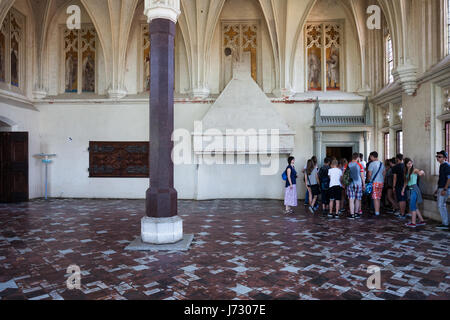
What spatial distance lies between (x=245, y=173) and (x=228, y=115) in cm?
265

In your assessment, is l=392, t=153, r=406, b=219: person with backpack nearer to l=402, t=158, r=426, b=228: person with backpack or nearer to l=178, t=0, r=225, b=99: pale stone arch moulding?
l=402, t=158, r=426, b=228: person with backpack

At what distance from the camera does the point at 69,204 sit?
37.2 feet

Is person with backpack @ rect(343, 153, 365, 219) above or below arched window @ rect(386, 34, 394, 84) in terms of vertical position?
below

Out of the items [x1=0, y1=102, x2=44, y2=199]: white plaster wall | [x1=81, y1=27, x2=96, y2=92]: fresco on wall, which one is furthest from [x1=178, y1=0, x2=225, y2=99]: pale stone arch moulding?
[x1=0, y1=102, x2=44, y2=199]: white plaster wall

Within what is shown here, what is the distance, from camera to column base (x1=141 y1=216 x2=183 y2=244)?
5879 mm

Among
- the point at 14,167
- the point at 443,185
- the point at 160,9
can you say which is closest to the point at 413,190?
the point at 443,185

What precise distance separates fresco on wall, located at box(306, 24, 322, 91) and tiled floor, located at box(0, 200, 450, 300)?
6.72 meters

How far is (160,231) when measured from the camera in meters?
5.90

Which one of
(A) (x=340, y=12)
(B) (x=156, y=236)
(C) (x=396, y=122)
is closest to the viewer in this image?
(B) (x=156, y=236)

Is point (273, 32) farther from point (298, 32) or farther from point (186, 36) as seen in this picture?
point (186, 36)

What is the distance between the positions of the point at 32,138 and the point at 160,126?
9.44 m

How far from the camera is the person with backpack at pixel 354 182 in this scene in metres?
8.48
